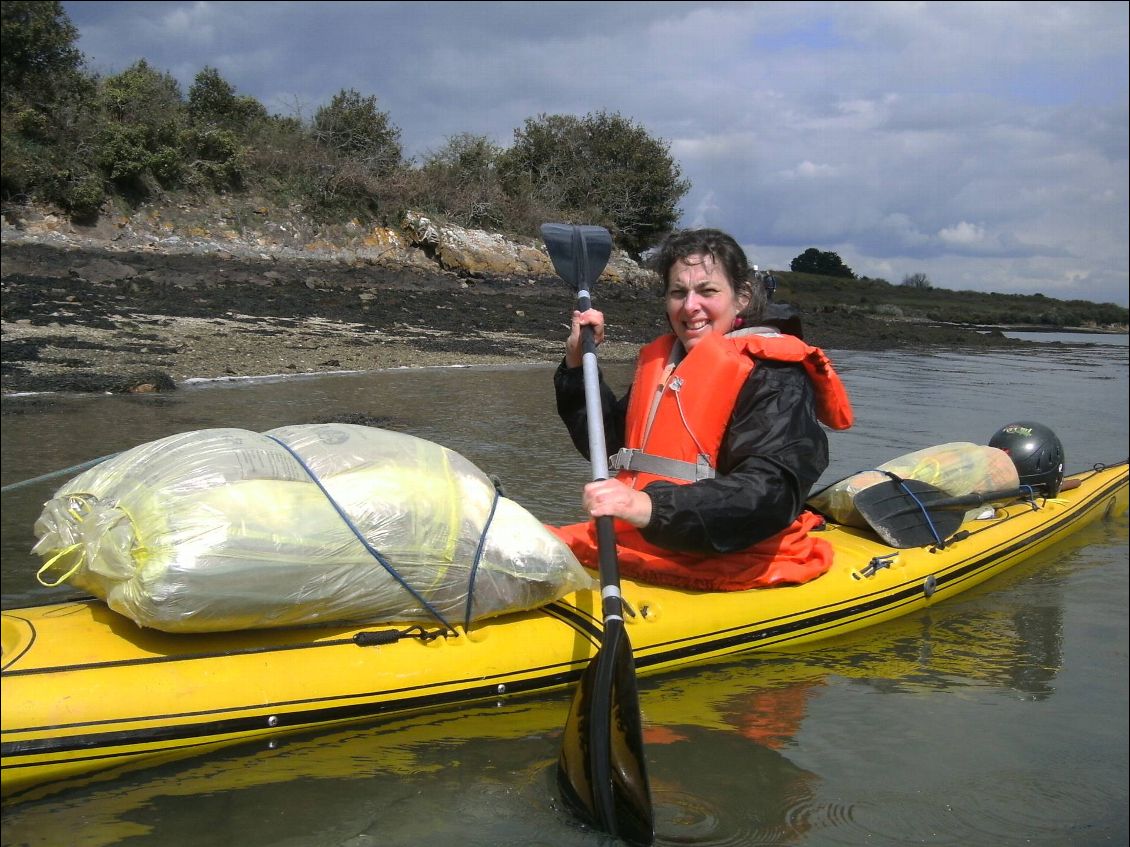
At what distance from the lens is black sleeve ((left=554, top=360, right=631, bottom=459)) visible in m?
3.71

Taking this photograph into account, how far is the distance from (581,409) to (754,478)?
34.5 inches

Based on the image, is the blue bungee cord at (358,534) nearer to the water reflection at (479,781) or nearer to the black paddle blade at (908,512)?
the water reflection at (479,781)

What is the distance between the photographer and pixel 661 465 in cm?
337

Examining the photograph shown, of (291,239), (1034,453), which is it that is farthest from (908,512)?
(291,239)

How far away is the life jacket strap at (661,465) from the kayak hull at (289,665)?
0.43m

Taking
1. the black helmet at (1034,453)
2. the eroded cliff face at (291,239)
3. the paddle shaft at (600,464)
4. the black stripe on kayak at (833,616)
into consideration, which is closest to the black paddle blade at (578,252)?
the paddle shaft at (600,464)

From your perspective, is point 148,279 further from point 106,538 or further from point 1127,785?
point 1127,785

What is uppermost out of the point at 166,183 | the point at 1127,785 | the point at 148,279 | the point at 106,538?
the point at 166,183

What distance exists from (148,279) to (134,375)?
574 cm

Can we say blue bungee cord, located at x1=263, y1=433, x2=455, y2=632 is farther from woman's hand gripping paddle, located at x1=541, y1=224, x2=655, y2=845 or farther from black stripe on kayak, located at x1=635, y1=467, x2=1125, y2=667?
black stripe on kayak, located at x1=635, y1=467, x2=1125, y2=667

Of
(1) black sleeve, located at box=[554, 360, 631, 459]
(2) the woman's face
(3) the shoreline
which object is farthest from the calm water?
(3) the shoreline

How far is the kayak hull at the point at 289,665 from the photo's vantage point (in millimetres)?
2506

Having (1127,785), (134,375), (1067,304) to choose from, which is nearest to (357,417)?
(134,375)

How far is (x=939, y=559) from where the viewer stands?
4.45 metres
